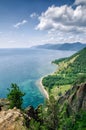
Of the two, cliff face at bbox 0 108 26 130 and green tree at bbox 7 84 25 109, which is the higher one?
green tree at bbox 7 84 25 109

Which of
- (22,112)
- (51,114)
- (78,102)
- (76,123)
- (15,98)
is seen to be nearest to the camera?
(51,114)

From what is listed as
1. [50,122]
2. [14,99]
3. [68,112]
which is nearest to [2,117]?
[50,122]

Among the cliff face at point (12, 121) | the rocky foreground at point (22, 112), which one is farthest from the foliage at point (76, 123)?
the cliff face at point (12, 121)

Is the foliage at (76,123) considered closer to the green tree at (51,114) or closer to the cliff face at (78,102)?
the cliff face at (78,102)

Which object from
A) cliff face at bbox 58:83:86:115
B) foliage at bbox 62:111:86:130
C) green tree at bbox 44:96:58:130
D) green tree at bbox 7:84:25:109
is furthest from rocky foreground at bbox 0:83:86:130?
foliage at bbox 62:111:86:130

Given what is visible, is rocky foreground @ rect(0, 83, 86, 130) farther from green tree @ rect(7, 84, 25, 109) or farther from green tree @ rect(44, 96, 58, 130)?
green tree @ rect(44, 96, 58, 130)

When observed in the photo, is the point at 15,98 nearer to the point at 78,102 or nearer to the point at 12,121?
the point at 12,121

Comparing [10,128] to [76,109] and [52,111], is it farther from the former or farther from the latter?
[76,109]

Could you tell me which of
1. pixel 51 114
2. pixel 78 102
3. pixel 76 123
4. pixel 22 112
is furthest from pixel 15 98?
pixel 78 102

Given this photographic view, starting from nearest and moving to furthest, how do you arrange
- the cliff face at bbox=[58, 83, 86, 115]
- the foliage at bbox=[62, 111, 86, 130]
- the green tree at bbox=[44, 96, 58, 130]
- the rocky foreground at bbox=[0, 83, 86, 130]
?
the rocky foreground at bbox=[0, 83, 86, 130], the green tree at bbox=[44, 96, 58, 130], the foliage at bbox=[62, 111, 86, 130], the cliff face at bbox=[58, 83, 86, 115]
